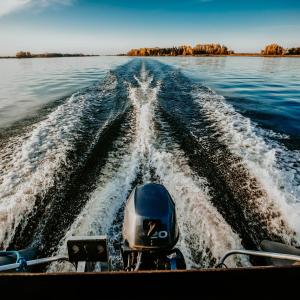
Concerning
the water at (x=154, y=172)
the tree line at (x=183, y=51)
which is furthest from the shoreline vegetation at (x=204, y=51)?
the water at (x=154, y=172)

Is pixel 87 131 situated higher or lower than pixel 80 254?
lower

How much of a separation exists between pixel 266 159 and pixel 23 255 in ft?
15.8

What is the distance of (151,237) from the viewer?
275 centimetres

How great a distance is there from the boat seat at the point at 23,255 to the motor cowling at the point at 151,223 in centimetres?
121

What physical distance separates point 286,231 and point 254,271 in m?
2.59

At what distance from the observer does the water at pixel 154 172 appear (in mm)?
3760

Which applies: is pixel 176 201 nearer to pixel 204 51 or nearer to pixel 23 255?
pixel 23 255

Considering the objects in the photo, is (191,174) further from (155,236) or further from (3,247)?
(3,247)

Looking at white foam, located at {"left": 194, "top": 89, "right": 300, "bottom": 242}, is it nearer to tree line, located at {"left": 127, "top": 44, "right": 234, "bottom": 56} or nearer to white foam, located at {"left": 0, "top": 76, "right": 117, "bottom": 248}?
white foam, located at {"left": 0, "top": 76, "right": 117, "bottom": 248}

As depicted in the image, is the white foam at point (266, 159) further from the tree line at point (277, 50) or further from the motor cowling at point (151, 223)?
the tree line at point (277, 50)

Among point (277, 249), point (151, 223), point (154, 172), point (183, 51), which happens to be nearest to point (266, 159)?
point (154, 172)

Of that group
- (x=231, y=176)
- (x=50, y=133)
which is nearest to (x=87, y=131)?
(x=50, y=133)

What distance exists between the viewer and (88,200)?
14.2 feet

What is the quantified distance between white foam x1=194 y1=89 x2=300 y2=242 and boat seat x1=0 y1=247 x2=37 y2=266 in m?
3.31
